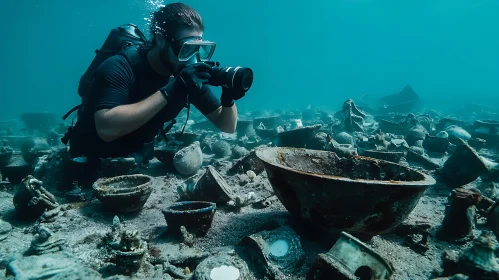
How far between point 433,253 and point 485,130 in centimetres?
833

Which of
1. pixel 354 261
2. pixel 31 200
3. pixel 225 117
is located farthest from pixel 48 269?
pixel 225 117

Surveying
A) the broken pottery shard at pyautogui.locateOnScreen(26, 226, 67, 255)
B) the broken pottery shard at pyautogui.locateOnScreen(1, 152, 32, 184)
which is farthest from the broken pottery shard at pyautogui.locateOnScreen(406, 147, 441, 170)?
the broken pottery shard at pyautogui.locateOnScreen(1, 152, 32, 184)

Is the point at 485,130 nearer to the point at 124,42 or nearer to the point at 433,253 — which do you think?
the point at 433,253

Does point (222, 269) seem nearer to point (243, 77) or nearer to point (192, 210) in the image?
point (192, 210)

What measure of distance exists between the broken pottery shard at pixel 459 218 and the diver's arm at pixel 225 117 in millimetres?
3339

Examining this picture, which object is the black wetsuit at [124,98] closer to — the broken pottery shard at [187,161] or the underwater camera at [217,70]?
the underwater camera at [217,70]

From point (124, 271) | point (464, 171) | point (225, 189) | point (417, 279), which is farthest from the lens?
point (464, 171)

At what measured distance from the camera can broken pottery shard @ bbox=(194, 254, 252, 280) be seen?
7.26ft

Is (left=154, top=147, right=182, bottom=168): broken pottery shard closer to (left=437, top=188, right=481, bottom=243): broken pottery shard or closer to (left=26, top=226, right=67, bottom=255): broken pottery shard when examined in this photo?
(left=26, top=226, right=67, bottom=255): broken pottery shard

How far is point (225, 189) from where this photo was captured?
3861mm

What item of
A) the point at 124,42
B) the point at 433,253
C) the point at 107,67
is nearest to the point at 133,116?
the point at 107,67

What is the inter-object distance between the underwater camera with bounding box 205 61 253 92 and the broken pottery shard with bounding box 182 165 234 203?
50.6 inches

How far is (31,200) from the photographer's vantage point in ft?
11.2

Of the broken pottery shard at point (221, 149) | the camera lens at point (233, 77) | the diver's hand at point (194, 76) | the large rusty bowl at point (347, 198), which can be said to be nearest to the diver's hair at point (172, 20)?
the diver's hand at point (194, 76)
